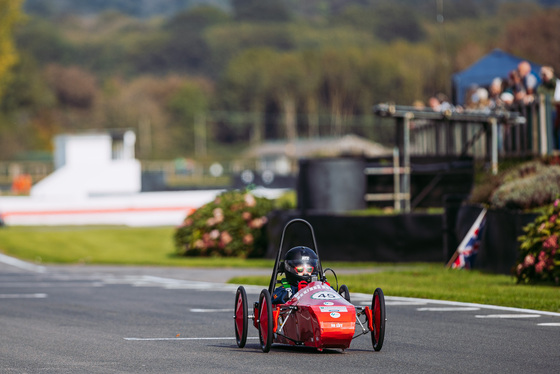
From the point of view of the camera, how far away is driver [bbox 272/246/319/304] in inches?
423

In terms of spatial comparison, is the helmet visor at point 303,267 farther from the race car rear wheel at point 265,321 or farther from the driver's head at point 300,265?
the race car rear wheel at point 265,321

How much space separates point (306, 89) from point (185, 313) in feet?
479

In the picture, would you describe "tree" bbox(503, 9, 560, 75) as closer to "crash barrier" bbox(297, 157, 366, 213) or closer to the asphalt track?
"crash barrier" bbox(297, 157, 366, 213)

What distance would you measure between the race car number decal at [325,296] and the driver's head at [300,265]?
22.0 inches

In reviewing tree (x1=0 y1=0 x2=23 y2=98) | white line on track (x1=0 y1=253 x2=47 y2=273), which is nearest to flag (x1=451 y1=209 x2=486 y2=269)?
white line on track (x1=0 y1=253 x2=47 y2=273)

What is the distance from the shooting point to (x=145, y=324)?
1364cm

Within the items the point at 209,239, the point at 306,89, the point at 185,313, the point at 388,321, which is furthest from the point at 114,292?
the point at 306,89

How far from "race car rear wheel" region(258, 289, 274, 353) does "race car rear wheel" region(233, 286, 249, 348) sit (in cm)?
18

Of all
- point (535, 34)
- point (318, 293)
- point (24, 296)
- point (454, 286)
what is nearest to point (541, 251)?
point (454, 286)

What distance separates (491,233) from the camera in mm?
20000

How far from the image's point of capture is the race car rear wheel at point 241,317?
11039 mm

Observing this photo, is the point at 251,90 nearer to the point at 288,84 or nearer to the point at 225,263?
the point at 288,84

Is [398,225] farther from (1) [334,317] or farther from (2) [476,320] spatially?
(1) [334,317]

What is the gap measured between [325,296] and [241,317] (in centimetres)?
143
